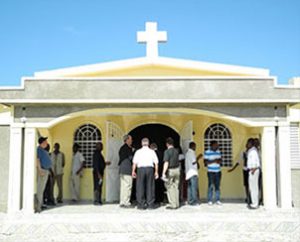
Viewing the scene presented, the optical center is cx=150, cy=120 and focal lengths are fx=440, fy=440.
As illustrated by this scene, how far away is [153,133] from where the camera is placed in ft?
48.4

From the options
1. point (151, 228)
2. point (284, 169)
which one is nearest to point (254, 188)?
point (284, 169)

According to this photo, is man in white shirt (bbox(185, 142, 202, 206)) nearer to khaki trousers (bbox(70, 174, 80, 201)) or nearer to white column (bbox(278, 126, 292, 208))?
white column (bbox(278, 126, 292, 208))

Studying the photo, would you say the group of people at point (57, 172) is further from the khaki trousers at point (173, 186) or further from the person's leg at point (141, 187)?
the khaki trousers at point (173, 186)

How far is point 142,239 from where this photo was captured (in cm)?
912

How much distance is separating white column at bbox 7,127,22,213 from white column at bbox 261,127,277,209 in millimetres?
6101

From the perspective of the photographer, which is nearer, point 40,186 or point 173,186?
point 40,186

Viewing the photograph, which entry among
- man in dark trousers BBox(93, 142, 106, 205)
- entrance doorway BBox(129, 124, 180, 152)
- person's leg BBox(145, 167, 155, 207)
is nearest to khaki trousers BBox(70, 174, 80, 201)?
man in dark trousers BBox(93, 142, 106, 205)

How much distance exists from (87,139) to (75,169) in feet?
3.61

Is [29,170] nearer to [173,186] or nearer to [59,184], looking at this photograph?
[59,184]

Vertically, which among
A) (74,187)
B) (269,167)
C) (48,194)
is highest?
(269,167)

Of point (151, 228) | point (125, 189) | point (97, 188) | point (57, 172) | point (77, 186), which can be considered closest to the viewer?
point (151, 228)

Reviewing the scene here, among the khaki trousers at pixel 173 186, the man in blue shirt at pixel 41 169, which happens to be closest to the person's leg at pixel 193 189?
the khaki trousers at pixel 173 186

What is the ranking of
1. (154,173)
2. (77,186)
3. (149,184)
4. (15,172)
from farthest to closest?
1. (77,186)
2. (154,173)
3. (149,184)
4. (15,172)

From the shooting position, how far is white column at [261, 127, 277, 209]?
431 inches
